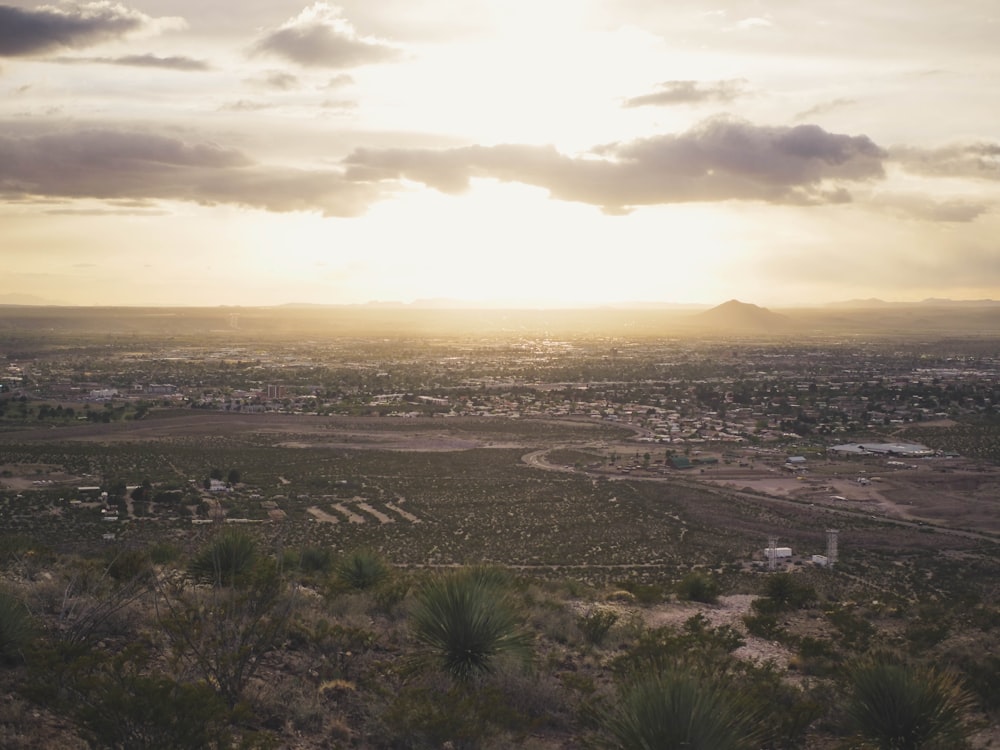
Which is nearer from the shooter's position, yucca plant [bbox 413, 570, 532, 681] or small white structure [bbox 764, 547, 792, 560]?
yucca plant [bbox 413, 570, 532, 681]

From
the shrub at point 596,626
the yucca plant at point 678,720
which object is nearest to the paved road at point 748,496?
the shrub at point 596,626

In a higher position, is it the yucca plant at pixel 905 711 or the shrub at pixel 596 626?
the yucca plant at pixel 905 711

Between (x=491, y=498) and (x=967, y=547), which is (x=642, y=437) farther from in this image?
(x=967, y=547)

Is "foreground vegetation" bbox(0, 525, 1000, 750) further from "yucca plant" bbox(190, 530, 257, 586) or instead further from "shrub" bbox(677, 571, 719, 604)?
"shrub" bbox(677, 571, 719, 604)

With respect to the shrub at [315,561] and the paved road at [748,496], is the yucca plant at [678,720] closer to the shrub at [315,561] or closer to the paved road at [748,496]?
the shrub at [315,561]

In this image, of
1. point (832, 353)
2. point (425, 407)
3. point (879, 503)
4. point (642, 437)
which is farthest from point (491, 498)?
point (832, 353)

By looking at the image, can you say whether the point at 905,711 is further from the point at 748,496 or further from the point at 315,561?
the point at 748,496

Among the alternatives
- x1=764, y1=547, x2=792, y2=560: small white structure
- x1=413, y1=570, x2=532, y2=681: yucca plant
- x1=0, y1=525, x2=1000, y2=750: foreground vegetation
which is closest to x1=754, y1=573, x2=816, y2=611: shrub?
x1=0, y1=525, x2=1000, y2=750: foreground vegetation
